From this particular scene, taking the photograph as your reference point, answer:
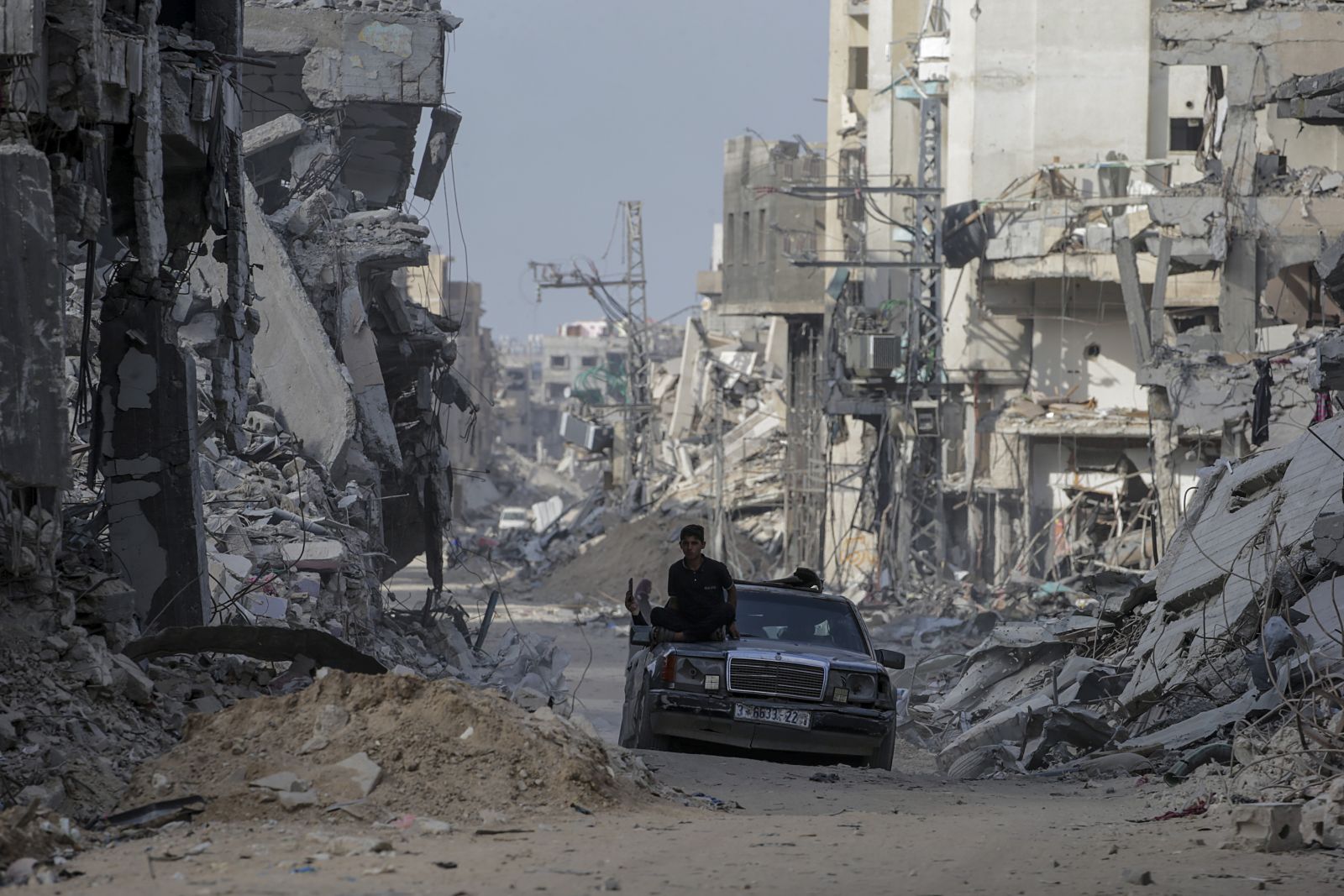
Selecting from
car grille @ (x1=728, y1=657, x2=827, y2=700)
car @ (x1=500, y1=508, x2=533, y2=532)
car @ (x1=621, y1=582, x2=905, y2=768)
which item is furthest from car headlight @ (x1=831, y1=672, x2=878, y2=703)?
car @ (x1=500, y1=508, x2=533, y2=532)

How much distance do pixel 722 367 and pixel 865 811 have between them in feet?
176

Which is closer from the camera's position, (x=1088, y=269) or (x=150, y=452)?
(x=150, y=452)

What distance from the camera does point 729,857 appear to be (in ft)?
25.1

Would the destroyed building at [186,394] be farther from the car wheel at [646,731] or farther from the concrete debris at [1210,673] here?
the concrete debris at [1210,673]

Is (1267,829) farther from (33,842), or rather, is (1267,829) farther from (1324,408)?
(1324,408)

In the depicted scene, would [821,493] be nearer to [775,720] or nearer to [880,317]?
[880,317]

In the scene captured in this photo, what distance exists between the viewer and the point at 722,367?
63406 millimetres

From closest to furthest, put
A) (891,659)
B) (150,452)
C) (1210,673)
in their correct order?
(891,659) < (150,452) < (1210,673)

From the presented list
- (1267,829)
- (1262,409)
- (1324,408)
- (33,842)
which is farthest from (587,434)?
(33,842)

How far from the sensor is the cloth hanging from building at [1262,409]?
2477 cm

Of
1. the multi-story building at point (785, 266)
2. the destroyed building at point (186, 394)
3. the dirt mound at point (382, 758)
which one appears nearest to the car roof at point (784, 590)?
the destroyed building at point (186, 394)

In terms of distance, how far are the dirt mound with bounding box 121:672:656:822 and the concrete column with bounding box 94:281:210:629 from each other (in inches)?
180

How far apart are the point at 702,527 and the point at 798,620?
7.75 ft

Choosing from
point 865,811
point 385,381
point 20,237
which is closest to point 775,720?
point 865,811
